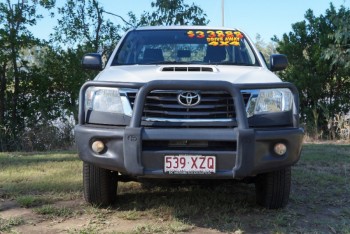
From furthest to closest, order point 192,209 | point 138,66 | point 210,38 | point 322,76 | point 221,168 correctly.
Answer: point 322,76, point 210,38, point 138,66, point 192,209, point 221,168

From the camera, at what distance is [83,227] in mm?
3605

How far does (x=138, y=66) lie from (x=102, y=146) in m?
1.13

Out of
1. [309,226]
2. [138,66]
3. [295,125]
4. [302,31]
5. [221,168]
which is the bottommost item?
[309,226]

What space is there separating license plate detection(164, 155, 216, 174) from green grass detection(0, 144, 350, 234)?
0.52 meters

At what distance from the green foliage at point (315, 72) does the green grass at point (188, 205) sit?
745 centimetres

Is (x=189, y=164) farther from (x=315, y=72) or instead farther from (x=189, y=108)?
(x=315, y=72)

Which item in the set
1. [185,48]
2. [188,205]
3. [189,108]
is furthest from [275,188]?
[185,48]

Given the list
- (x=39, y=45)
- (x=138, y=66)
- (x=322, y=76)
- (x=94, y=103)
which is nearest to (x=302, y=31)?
(x=322, y=76)

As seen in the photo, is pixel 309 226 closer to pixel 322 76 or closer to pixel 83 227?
pixel 83 227

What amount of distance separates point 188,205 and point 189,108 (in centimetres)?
114

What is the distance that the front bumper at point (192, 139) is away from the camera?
10.9ft

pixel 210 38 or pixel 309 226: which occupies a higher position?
pixel 210 38

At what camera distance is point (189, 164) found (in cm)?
338

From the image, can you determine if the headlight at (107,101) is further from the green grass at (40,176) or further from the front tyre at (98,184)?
the green grass at (40,176)
